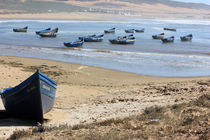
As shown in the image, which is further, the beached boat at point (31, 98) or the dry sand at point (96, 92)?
the dry sand at point (96, 92)

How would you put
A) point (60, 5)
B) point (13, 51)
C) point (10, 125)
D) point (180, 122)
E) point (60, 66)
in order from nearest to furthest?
Answer: point (180, 122), point (10, 125), point (60, 66), point (13, 51), point (60, 5)

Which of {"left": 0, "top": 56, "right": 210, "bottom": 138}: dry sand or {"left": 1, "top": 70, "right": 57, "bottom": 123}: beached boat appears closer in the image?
{"left": 1, "top": 70, "right": 57, "bottom": 123}: beached boat

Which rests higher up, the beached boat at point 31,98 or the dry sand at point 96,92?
the beached boat at point 31,98

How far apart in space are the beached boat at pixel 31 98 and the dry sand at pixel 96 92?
0.32 metres

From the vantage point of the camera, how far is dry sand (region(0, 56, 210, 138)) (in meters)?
9.96

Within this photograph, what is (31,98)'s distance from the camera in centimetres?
951

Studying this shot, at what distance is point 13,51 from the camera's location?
2831cm

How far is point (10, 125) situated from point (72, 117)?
6.39 feet

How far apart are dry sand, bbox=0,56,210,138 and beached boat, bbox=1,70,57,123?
0.32 metres

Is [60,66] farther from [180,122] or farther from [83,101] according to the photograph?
[180,122]

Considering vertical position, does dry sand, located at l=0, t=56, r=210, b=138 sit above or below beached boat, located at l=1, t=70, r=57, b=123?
below

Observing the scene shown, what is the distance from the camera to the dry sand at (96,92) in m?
9.96

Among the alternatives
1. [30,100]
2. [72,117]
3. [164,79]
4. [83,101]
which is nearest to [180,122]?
[72,117]

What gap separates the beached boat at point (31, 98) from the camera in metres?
9.32
